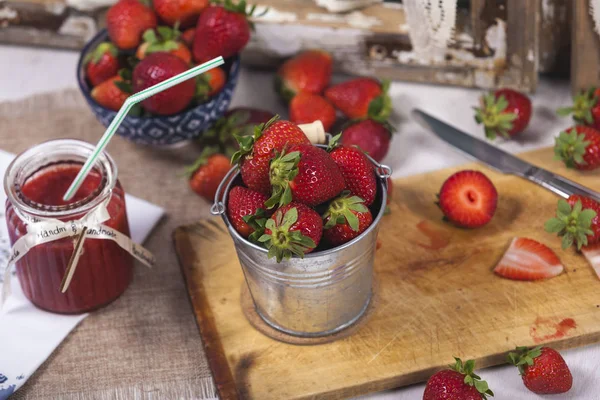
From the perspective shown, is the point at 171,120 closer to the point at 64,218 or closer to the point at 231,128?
the point at 231,128

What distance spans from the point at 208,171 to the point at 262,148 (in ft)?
1.29

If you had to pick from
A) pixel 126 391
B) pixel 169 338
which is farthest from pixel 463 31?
pixel 126 391

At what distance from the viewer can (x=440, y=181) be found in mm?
1608

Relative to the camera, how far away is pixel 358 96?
5.61 feet

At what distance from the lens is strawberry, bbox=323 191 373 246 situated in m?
1.20

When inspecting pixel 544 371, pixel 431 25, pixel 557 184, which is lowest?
pixel 544 371

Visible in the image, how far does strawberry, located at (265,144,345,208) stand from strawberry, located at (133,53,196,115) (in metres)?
0.41

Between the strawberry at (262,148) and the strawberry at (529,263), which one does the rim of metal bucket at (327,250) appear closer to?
the strawberry at (262,148)

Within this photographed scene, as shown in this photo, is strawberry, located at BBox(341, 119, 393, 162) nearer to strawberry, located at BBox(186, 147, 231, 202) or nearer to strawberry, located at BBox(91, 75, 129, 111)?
strawberry, located at BBox(186, 147, 231, 202)

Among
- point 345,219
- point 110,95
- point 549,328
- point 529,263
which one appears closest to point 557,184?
point 529,263

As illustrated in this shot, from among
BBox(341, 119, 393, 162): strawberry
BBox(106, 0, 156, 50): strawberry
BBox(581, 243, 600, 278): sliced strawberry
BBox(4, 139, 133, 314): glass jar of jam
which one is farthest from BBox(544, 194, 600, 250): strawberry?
BBox(106, 0, 156, 50): strawberry

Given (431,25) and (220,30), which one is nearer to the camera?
(220,30)

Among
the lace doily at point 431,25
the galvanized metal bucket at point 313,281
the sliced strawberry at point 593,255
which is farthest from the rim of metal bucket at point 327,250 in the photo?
the lace doily at point 431,25

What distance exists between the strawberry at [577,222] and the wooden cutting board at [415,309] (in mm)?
40
